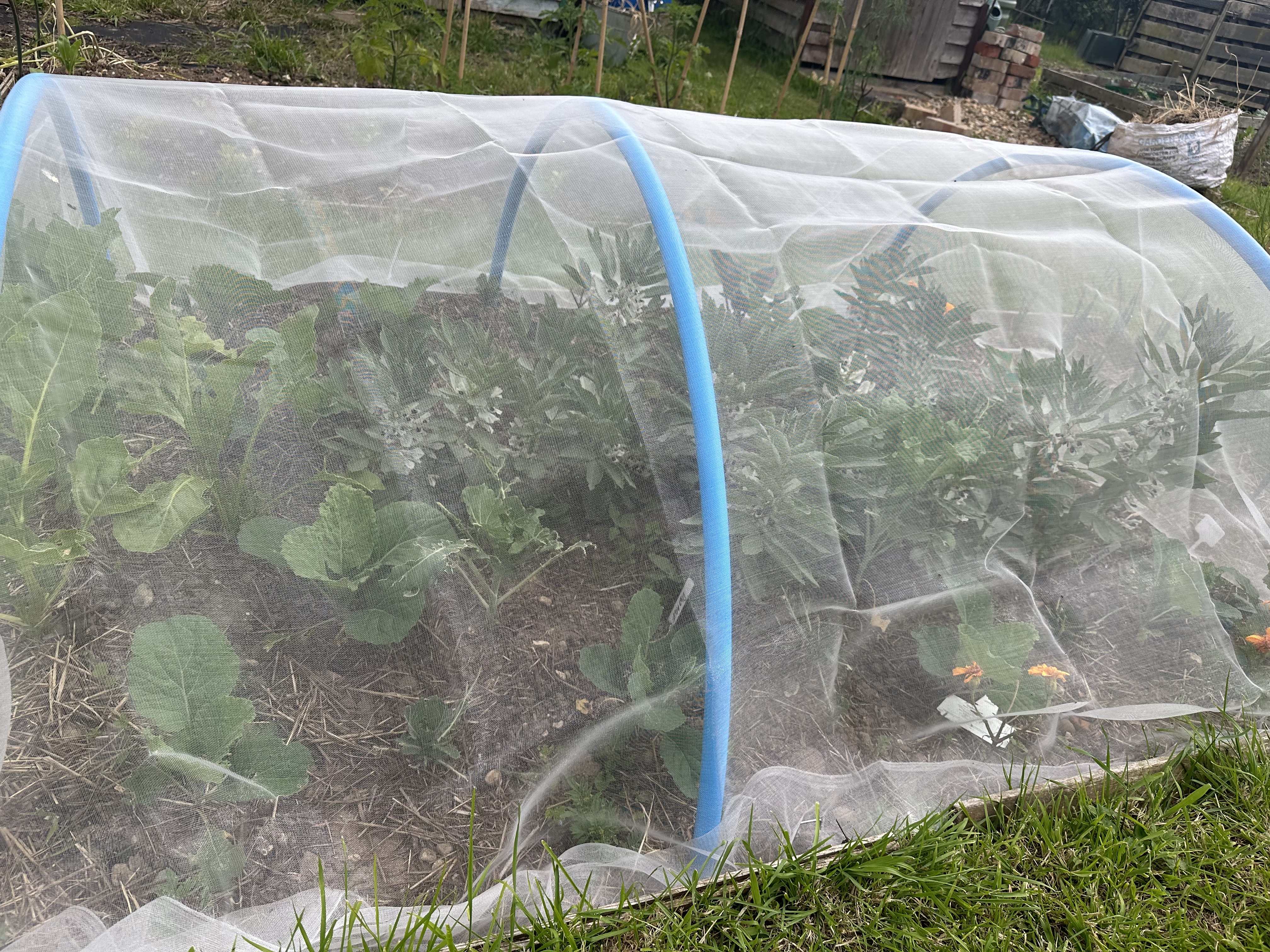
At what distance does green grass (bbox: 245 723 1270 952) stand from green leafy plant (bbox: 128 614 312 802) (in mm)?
304

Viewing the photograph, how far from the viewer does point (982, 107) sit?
7695 mm

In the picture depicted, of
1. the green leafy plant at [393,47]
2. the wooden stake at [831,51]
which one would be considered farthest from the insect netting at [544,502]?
the wooden stake at [831,51]

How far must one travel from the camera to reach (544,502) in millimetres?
1699

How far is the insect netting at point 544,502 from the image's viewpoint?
57.5 inches

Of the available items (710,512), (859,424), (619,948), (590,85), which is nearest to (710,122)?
(859,424)

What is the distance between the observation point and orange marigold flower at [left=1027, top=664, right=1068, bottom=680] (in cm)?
190

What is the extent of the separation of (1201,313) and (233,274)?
2314mm

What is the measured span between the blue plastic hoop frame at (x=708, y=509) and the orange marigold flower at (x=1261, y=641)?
1.46 meters

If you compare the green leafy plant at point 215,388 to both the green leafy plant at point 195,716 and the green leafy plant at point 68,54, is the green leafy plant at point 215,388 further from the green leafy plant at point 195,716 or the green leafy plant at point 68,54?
the green leafy plant at point 68,54

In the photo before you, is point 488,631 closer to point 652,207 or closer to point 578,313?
point 578,313

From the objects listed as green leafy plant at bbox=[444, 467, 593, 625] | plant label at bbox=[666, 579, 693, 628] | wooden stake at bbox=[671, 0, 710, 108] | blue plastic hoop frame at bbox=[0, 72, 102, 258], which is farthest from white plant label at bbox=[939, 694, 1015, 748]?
wooden stake at bbox=[671, 0, 710, 108]

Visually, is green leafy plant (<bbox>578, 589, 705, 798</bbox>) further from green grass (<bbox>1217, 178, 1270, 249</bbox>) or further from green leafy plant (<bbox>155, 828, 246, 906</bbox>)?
green grass (<bbox>1217, 178, 1270, 249</bbox>)

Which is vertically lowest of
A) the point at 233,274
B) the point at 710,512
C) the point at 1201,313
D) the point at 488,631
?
the point at 488,631

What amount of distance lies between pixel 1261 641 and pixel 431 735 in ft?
6.69
